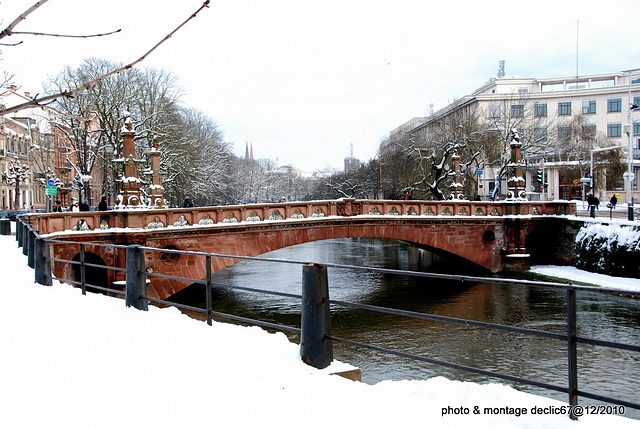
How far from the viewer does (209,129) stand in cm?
6481

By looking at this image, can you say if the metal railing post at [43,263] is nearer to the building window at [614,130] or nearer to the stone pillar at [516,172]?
the stone pillar at [516,172]

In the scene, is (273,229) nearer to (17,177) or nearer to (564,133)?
(17,177)

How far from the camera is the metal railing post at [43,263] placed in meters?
11.2

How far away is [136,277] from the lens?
8.24 meters

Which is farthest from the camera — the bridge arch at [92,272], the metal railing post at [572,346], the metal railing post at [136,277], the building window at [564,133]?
the building window at [564,133]

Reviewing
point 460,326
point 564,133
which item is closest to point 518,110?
point 564,133

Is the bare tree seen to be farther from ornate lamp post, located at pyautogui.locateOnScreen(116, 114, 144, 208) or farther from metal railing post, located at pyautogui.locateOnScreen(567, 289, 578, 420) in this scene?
metal railing post, located at pyautogui.locateOnScreen(567, 289, 578, 420)

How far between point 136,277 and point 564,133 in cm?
6183

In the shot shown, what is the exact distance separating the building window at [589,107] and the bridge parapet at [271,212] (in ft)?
135

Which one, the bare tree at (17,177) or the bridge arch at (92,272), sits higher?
the bare tree at (17,177)

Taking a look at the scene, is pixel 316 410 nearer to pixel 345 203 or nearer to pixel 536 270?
pixel 345 203

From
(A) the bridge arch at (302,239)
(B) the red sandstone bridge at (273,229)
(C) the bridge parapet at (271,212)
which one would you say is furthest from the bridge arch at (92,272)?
(A) the bridge arch at (302,239)

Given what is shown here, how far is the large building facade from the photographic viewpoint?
2254 inches

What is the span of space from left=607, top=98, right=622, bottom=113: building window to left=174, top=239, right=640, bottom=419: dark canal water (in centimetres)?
4341
